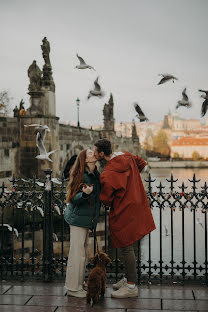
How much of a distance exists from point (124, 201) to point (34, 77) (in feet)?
34.1

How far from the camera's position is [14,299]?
13.0 ft

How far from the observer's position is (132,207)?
152 inches

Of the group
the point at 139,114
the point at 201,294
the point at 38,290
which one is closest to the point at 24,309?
the point at 38,290

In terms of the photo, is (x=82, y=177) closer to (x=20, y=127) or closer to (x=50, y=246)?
(x=50, y=246)

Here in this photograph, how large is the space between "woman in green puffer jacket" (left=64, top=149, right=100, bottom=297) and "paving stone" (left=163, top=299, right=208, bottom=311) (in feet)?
2.58

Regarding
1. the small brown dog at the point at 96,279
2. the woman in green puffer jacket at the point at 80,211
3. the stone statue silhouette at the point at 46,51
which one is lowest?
the small brown dog at the point at 96,279

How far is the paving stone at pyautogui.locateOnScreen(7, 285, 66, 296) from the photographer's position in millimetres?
4148

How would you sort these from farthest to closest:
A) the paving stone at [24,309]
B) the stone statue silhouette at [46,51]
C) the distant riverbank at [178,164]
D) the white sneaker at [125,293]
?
the distant riverbank at [178,164] < the stone statue silhouette at [46,51] < the white sneaker at [125,293] < the paving stone at [24,309]

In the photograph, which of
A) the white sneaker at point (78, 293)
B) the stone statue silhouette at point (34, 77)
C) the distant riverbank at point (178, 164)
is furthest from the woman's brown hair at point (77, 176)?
the distant riverbank at point (178, 164)

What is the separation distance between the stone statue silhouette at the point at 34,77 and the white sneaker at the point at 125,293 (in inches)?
412

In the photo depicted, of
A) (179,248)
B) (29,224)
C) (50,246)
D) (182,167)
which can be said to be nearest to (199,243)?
(179,248)

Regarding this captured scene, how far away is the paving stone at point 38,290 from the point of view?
4148mm

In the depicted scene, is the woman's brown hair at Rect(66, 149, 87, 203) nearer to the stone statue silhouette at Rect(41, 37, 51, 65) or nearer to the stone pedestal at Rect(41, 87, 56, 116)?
the stone pedestal at Rect(41, 87, 56, 116)

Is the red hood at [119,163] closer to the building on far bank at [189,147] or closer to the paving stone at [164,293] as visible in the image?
the paving stone at [164,293]
